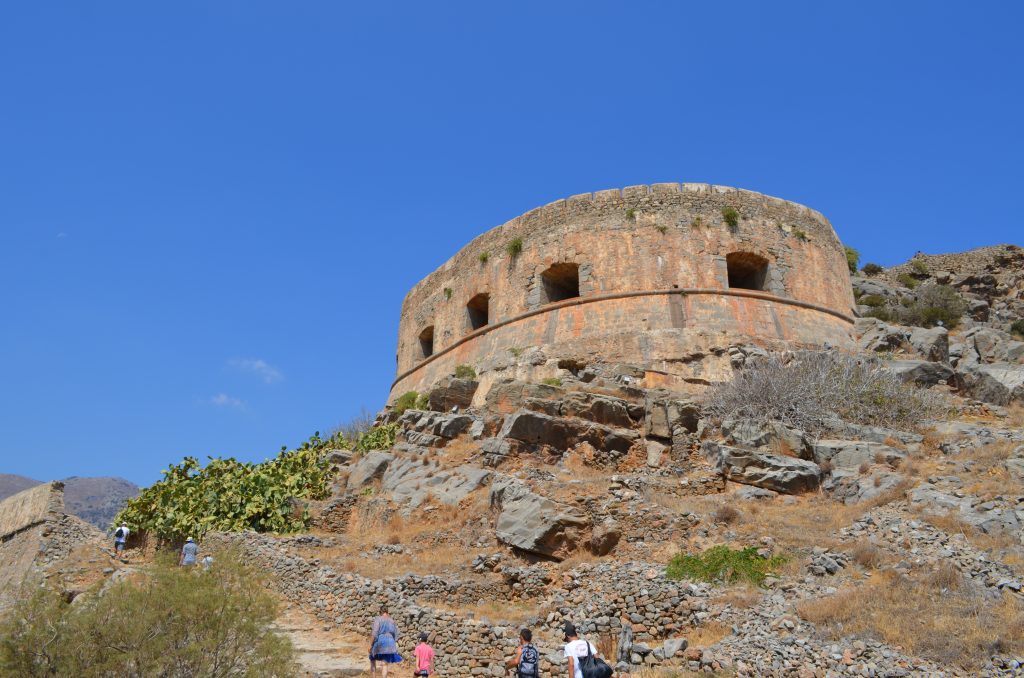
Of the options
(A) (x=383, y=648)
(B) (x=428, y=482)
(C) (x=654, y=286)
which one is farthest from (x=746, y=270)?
(A) (x=383, y=648)

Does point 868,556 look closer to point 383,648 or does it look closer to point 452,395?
point 383,648

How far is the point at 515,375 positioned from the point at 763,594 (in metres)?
8.41

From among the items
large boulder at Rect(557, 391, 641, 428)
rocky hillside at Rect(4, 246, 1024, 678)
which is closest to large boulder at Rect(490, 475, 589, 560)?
rocky hillside at Rect(4, 246, 1024, 678)

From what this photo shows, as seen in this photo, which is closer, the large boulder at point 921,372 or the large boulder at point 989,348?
the large boulder at point 921,372

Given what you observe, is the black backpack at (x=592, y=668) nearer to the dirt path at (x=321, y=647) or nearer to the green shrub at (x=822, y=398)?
the dirt path at (x=321, y=647)

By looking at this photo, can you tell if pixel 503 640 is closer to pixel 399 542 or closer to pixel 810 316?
pixel 399 542

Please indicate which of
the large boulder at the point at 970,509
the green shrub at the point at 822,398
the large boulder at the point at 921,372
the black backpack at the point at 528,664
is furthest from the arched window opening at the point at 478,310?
the black backpack at the point at 528,664

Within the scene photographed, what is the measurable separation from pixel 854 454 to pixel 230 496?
895 cm

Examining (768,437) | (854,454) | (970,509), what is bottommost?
(970,509)

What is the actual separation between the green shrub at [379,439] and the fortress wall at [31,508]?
15.9 ft

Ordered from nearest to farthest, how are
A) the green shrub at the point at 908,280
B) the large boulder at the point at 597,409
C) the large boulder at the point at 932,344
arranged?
the large boulder at the point at 597,409, the large boulder at the point at 932,344, the green shrub at the point at 908,280

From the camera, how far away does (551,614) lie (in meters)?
8.15

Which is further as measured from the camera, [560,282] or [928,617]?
[560,282]

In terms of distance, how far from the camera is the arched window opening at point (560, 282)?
16.5 m
